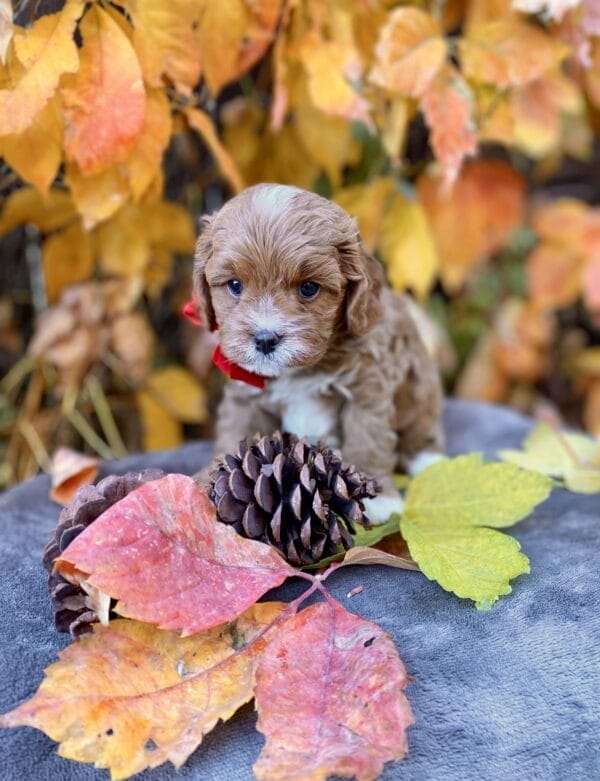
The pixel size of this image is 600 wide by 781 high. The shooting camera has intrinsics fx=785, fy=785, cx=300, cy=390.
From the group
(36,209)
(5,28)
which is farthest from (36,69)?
(36,209)

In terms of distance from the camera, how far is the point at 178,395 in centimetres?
266

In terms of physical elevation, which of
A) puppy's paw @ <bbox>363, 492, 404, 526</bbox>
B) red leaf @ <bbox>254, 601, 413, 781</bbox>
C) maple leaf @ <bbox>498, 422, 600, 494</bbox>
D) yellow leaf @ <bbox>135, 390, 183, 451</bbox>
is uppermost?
red leaf @ <bbox>254, 601, 413, 781</bbox>

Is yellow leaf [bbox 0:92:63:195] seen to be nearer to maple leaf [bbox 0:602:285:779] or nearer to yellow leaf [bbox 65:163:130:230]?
yellow leaf [bbox 65:163:130:230]

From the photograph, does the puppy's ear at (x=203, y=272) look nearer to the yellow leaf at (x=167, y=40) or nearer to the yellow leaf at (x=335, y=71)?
the yellow leaf at (x=167, y=40)

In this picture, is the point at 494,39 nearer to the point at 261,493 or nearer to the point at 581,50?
the point at 581,50

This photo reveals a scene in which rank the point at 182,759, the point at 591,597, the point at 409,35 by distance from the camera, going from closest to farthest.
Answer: the point at 182,759 < the point at 591,597 < the point at 409,35

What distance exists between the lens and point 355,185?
262cm

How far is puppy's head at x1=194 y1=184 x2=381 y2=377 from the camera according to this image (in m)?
1.48

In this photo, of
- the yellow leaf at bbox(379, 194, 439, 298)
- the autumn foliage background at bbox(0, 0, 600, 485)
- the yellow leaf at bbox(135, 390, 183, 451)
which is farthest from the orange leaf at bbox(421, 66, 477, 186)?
the yellow leaf at bbox(135, 390, 183, 451)

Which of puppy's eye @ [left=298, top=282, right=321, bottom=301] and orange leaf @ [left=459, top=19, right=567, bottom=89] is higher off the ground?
orange leaf @ [left=459, top=19, right=567, bottom=89]

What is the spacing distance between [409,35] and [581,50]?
1.52 ft

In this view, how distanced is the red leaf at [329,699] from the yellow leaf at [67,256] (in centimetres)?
149

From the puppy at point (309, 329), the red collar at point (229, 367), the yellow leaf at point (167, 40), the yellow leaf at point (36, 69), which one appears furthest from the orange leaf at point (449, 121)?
the yellow leaf at point (36, 69)

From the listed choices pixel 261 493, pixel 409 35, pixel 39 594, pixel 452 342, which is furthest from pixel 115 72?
pixel 452 342
